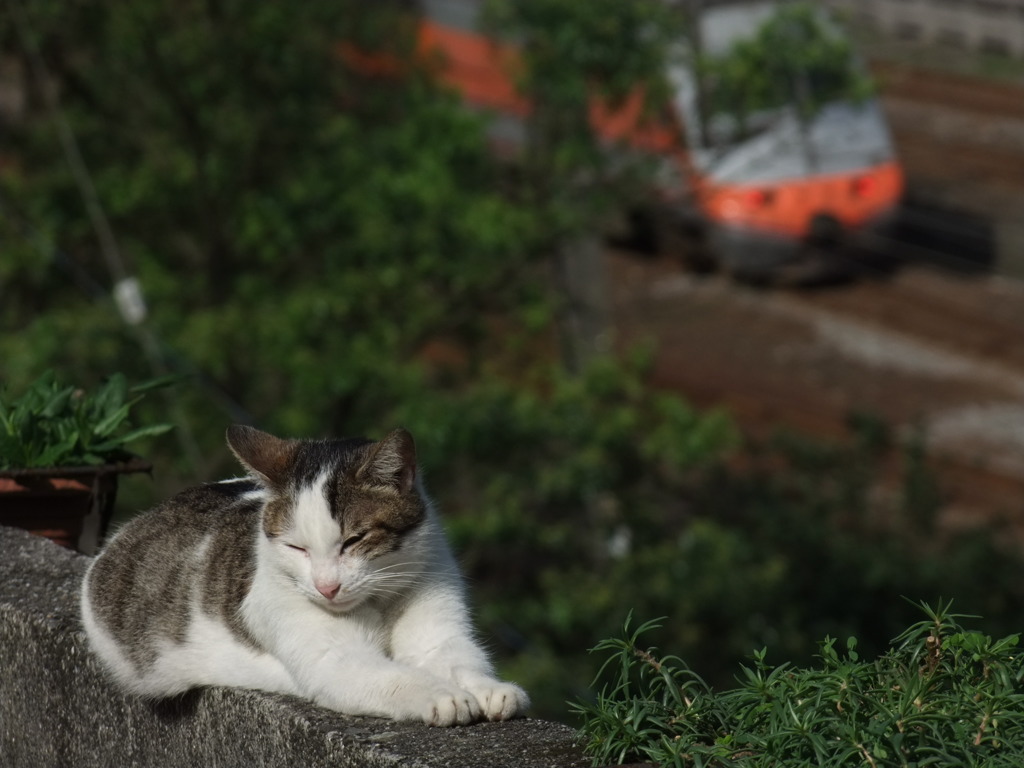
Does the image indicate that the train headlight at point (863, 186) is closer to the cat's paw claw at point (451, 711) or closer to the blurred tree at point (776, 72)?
the blurred tree at point (776, 72)

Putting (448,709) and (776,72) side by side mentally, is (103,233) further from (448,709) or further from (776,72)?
(448,709)

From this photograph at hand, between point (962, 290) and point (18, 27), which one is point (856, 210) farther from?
point (18, 27)

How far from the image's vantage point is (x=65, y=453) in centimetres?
420

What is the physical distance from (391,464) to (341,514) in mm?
151

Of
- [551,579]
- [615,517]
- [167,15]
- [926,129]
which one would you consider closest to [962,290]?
→ [926,129]

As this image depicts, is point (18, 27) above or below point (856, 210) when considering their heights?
above

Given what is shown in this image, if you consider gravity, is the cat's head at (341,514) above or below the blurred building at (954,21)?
above

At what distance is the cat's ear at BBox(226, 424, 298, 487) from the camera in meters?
3.46

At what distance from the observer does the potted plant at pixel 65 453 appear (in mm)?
4168

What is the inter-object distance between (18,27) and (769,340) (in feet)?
31.8

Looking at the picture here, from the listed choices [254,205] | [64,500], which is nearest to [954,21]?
[254,205]

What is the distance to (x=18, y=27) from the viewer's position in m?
12.6

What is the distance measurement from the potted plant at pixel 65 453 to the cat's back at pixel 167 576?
345 mm

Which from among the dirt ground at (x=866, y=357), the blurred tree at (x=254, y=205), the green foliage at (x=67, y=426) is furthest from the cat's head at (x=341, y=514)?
the dirt ground at (x=866, y=357)
